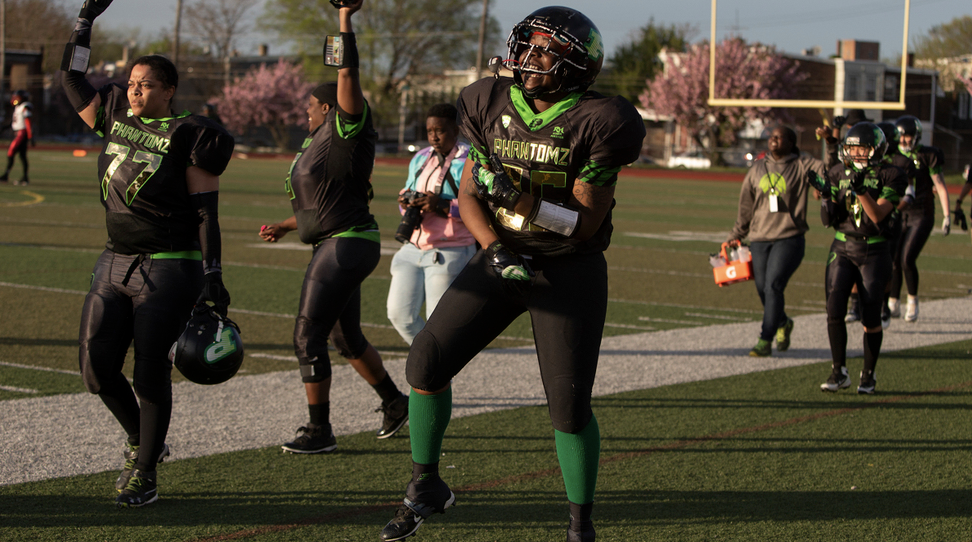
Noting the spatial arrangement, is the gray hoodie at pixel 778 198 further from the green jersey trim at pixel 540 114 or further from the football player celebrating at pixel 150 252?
the football player celebrating at pixel 150 252

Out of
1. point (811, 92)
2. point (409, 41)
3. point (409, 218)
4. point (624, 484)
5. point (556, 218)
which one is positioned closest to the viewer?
point (556, 218)

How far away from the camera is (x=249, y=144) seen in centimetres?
8281

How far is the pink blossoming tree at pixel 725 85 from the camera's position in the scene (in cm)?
6259

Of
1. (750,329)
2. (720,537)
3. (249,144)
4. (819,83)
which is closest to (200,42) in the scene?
(249,144)

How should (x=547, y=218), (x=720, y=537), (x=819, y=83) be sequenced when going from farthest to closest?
(x=819, y=83) → (x=720, y=537) → (x=547, y=218)

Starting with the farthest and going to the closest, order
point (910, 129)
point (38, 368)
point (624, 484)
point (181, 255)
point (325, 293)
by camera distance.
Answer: point (910, 129) → point (38, 368) → point (325, 293) → point (624, 484) → point (181, 255)

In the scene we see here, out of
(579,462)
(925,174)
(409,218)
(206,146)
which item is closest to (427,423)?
(579,462)

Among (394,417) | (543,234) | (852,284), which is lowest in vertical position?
(394,417)

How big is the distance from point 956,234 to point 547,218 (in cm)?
2009

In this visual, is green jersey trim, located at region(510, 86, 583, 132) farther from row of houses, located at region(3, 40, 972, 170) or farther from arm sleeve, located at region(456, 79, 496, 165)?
row of houses, located at region(3, 40, 972, 170)

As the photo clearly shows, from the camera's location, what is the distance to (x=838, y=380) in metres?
7.32

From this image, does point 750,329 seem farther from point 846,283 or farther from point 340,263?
point 340,263

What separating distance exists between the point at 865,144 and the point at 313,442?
422cm

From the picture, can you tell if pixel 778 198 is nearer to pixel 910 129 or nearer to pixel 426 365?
pixel 910 129
